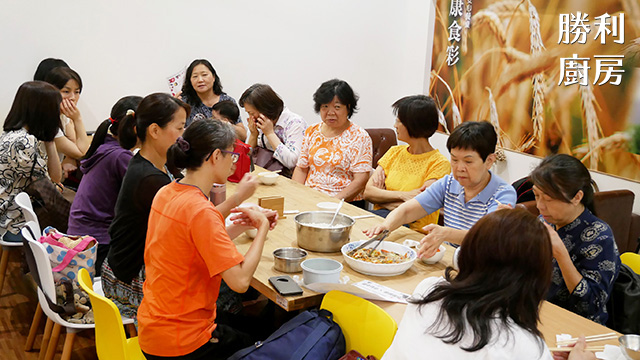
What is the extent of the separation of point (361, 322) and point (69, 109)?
10.6ft

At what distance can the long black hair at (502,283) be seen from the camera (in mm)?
1223

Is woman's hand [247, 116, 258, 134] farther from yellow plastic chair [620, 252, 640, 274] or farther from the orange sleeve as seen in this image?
yellow plastic chair [620, 252, 640, 274]

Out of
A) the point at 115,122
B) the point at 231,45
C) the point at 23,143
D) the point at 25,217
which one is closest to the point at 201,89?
the point at 231,45

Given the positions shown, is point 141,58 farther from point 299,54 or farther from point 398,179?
point 398,179

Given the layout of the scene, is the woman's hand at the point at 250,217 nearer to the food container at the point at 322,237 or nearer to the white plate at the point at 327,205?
the food container at the point at 322,237

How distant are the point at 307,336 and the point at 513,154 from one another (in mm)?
3321

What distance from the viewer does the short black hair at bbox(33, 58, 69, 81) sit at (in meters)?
4.19

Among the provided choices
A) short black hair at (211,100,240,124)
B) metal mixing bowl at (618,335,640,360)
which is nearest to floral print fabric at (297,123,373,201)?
short black hair at (211,100,240,124)

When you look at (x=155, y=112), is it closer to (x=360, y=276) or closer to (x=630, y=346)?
(x=360, y=276)

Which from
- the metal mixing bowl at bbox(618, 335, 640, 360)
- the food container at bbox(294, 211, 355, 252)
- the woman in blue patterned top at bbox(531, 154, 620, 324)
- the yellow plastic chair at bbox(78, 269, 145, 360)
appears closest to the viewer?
the metal mixing bowl at bbox(618, 335, 640, 360)

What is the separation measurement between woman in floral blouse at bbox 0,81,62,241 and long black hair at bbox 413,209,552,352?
2.56 meters

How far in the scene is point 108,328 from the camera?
1.70 m

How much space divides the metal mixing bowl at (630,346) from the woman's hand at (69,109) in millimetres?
3767

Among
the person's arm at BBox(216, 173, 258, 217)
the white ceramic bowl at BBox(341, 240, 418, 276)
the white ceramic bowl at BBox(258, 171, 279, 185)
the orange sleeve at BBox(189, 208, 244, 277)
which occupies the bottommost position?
the white ceramic bowl at BBox(341, 240, 418, 276)
